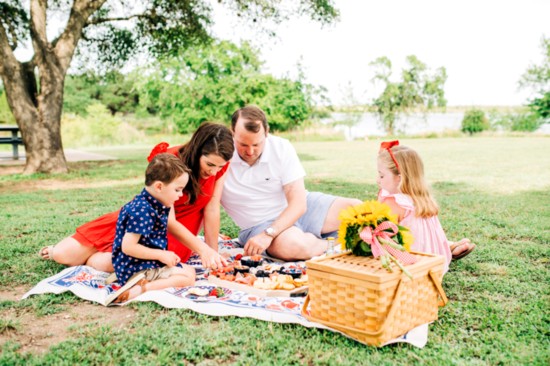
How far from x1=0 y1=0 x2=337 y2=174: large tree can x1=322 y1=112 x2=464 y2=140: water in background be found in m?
18.6

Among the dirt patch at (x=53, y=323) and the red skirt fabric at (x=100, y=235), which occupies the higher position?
the red skirt fabric at (x=100, y=235)

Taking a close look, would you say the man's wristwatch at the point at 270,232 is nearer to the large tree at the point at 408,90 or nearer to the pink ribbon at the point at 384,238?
the pink ribbon at the point at 384,238

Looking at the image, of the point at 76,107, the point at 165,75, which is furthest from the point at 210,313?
the point at 76,107

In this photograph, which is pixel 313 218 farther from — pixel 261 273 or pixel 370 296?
pixel 370 296

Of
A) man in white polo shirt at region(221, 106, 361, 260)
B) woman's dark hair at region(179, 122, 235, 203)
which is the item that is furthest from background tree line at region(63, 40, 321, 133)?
woman's dark hair at region(179, 122, 235, 203)

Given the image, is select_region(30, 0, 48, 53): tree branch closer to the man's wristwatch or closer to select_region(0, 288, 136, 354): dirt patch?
the man's wristwatch

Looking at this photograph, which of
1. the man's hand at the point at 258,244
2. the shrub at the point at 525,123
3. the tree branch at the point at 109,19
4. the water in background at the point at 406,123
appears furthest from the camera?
the shrub at the point at 525,123

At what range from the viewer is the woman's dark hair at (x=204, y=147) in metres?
3.73

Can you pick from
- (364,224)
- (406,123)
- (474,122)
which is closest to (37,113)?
(364,224)

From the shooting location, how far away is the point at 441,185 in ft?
31.1

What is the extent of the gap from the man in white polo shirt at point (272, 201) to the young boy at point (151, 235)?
2.46 ft

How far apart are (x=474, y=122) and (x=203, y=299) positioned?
32716mm

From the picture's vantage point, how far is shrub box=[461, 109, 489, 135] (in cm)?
3252

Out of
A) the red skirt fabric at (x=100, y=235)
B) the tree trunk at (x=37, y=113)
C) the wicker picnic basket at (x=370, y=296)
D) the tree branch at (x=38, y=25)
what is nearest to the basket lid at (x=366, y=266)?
the wicker picnic basket at (x=370, y=296)
